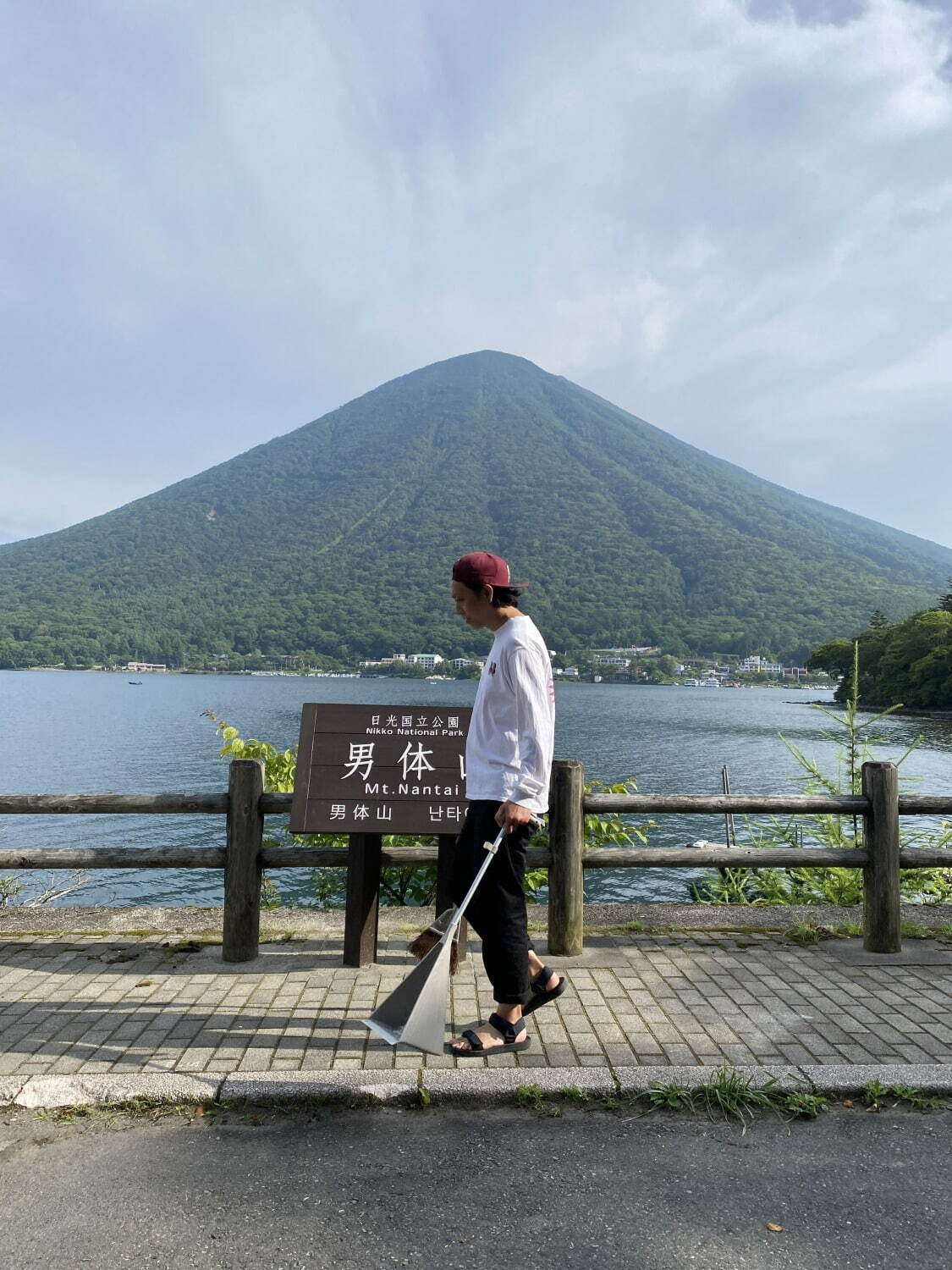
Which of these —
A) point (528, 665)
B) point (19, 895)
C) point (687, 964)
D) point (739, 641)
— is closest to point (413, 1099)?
point (528, 665)

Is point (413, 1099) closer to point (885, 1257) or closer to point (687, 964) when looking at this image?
point (885, 1257)

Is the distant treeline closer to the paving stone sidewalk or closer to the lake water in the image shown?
the lake water

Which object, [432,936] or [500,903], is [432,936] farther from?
[500,903]

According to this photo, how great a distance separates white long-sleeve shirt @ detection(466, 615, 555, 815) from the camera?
3.30m

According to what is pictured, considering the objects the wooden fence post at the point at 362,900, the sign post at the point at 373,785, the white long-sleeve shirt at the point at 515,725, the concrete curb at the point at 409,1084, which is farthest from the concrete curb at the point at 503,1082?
the wooden fence post at the point at 362,900

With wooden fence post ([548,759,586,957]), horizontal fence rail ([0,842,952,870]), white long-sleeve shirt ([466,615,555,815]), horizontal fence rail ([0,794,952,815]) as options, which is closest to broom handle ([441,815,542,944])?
white long-sleeve shirt ([466,615,555,815])

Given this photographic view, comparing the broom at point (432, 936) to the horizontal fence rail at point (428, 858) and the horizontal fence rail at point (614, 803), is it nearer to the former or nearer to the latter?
the horizontal fence rail at point (428, 858)

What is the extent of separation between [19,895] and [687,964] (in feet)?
32.2

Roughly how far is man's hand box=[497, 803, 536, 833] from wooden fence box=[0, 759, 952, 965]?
110 centimetres

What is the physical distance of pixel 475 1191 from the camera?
246 centimetres

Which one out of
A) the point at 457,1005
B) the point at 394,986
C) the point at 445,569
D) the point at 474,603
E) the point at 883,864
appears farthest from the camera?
the point at 445,569

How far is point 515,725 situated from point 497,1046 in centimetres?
123

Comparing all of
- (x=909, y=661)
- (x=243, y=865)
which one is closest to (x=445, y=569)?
(x=909, y=661)

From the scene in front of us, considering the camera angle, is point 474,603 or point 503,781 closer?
point 503,781
